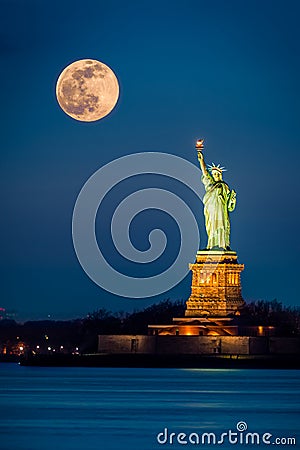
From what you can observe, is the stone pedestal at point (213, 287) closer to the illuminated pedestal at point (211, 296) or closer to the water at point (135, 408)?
the illuminated pedestal at point (211, 296)

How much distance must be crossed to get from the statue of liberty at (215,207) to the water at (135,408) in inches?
333

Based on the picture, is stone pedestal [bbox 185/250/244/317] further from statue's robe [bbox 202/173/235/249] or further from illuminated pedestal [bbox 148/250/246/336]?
statue's robe [bbox 202/173/235/249]

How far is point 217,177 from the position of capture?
357 ft

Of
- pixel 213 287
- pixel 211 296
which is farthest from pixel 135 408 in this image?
pixel 213 287

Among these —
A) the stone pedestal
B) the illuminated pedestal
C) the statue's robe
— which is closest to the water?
the illuminated pedestal

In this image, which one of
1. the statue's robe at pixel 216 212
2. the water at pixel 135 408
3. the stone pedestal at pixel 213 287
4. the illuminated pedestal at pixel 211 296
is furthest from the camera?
the statue's robe at pixel 216 212

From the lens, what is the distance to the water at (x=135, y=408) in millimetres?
61406

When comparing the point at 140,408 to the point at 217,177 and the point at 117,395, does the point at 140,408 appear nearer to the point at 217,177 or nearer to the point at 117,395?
the point at 117,395

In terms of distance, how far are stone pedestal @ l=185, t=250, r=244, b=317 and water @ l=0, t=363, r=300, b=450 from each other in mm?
4319

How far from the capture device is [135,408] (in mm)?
73312

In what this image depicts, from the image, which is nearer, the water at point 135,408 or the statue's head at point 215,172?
the water at point 135,408

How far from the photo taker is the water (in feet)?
201

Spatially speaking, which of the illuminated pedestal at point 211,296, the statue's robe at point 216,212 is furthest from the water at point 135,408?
the statue's robe at point 216,212

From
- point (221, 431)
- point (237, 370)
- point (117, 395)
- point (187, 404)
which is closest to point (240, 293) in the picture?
point (237, 370)
